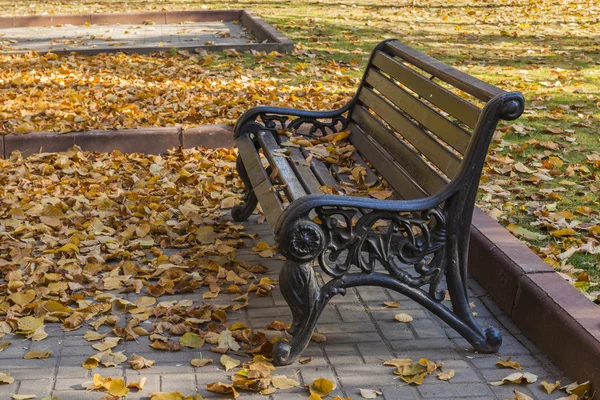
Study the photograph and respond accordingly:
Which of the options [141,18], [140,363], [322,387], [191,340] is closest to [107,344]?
[140,363]

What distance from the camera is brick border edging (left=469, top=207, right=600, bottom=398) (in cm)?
351

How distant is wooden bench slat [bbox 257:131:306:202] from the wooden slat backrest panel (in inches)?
21.6

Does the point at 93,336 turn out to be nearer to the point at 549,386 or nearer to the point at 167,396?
the point at 167,396

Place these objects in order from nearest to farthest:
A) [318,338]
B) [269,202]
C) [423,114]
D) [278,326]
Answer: [318,338] < [278,326] < [269,202] < [423,114]

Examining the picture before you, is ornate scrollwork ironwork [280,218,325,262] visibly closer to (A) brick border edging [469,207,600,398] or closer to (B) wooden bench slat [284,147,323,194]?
(B) wooden bench slat [284,147,323,194]

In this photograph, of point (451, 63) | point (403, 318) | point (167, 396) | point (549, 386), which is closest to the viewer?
point (167, 396)

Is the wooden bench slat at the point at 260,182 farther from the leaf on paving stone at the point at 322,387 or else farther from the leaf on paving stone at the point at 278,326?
the leaf on paving stone at the point at 322,387

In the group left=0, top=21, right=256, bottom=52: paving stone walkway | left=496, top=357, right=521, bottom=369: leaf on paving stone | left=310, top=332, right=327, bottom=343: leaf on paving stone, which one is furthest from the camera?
left=0, top=21, right=256, bottom=52: paving stone walkway

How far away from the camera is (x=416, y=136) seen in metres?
4.47

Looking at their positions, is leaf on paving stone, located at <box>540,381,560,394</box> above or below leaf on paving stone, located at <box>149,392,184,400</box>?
above

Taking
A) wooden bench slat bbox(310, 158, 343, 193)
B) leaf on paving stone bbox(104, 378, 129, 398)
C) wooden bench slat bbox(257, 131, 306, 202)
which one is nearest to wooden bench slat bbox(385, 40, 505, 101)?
wooden bench slat bbox(310, 158, 343, 193)

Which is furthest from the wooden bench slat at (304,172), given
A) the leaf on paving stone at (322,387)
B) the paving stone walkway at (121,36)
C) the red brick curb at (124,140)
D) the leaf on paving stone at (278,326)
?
the paving stone walkway at (121,36)

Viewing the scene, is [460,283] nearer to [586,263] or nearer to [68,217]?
[586,263]

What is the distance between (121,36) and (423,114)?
9622 mm
